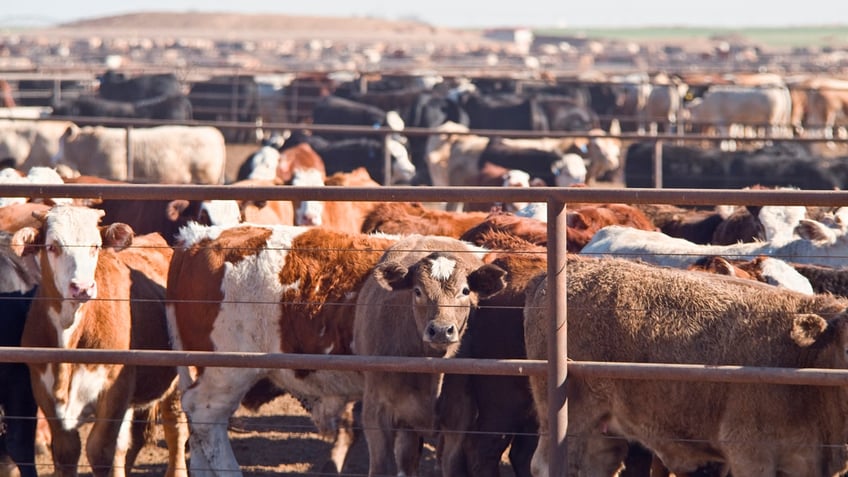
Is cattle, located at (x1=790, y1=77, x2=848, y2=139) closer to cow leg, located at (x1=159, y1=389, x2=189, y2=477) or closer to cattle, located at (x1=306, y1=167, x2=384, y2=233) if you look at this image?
cattle, located at (x1=306, y1=167, x2=384, y2=233)

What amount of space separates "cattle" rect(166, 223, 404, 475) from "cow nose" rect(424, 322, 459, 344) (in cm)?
98

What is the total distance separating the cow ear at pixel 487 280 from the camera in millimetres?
5242

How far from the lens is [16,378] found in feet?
18.6

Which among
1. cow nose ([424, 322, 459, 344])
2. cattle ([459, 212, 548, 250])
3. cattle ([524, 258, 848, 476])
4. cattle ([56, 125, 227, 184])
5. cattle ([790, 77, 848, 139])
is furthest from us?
cattle ([790, 77, 848, 139])

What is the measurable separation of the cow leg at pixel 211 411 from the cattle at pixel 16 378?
0.77 m

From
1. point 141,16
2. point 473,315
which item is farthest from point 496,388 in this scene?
point 141,16

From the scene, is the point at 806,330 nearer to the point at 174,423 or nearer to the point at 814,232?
the point at 814,232

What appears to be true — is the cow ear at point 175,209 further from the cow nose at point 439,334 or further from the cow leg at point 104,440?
the cow nose at point 439,334

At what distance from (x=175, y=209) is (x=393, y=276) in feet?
14.4

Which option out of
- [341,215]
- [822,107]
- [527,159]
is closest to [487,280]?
[341,215]

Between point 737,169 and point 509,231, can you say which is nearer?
point 509,231

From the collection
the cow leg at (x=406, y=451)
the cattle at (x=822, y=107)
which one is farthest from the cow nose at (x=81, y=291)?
the cattle at (x=822, y=107)

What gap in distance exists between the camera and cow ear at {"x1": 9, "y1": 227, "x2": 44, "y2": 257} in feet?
17.7

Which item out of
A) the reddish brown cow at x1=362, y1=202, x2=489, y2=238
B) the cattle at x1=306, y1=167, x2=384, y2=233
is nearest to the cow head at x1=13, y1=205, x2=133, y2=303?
the reddish brown cow at x1=362, y1=202, x2=489, y2=238
